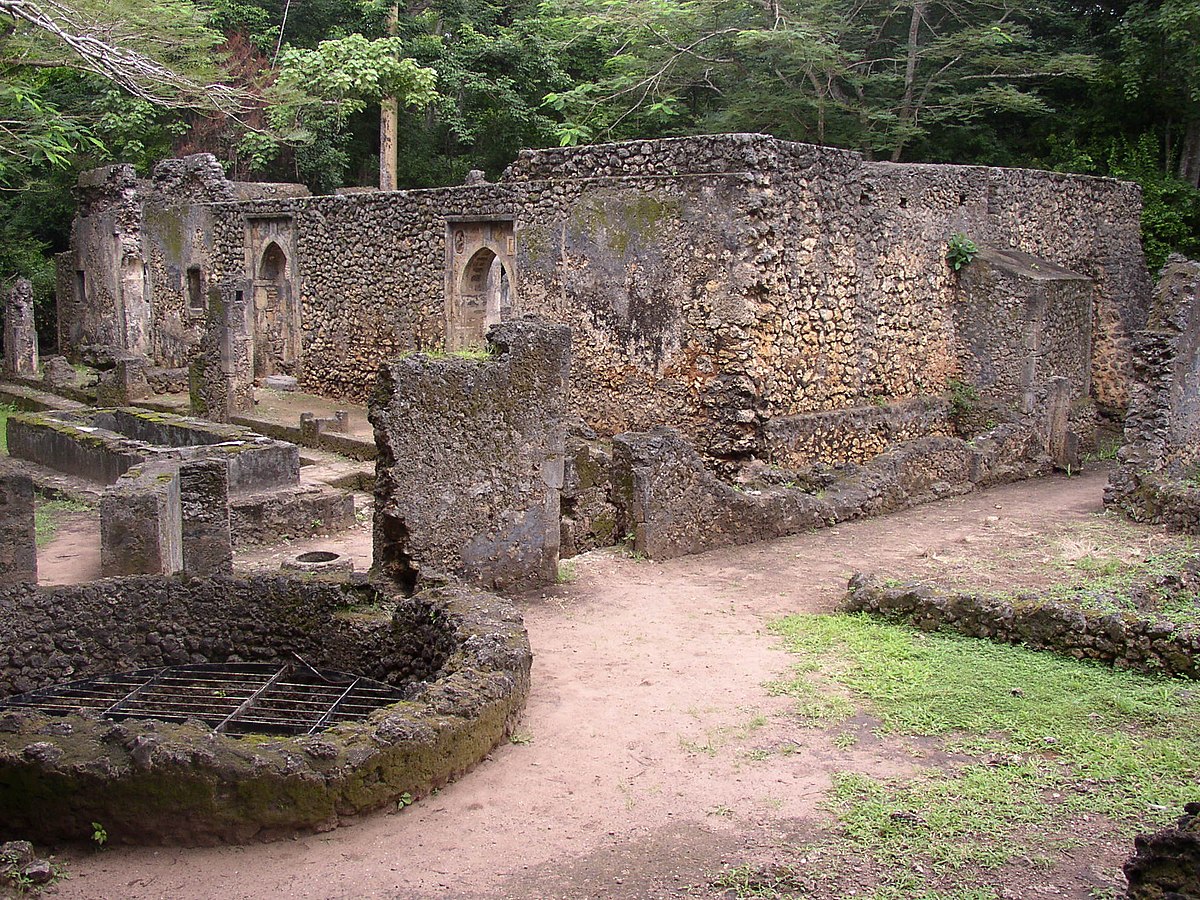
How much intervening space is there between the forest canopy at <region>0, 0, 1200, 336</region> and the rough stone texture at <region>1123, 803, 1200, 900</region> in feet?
40.7

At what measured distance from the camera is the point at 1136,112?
64.4ft

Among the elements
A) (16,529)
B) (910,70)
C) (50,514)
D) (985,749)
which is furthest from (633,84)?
(985,749)

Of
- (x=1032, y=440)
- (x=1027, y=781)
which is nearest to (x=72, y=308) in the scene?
(x=1032, y=440)

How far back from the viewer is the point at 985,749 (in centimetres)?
547

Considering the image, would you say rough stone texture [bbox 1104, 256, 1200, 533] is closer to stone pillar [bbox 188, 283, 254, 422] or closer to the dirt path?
the dirt path

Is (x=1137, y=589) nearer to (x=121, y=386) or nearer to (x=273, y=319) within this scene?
(x=121, y=386)

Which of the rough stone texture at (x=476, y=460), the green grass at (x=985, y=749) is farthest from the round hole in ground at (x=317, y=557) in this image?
the green grass at (x=985, y=749)

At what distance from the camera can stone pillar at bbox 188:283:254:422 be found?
600 inches

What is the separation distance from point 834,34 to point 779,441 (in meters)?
11.9

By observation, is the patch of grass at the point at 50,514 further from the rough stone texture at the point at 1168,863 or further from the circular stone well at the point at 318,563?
the rough stone texture at the point at 1168,863

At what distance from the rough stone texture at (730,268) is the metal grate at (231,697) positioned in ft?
20.0

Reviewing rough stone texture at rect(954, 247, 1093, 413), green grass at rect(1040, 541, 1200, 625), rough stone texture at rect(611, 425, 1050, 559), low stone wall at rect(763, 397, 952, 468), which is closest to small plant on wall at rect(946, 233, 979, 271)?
rough stone texture at rect(954, 247, 1093, 413)

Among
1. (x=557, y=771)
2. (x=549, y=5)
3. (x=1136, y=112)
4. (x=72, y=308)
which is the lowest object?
(x=557, y=771)

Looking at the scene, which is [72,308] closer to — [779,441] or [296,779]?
[779,441]
